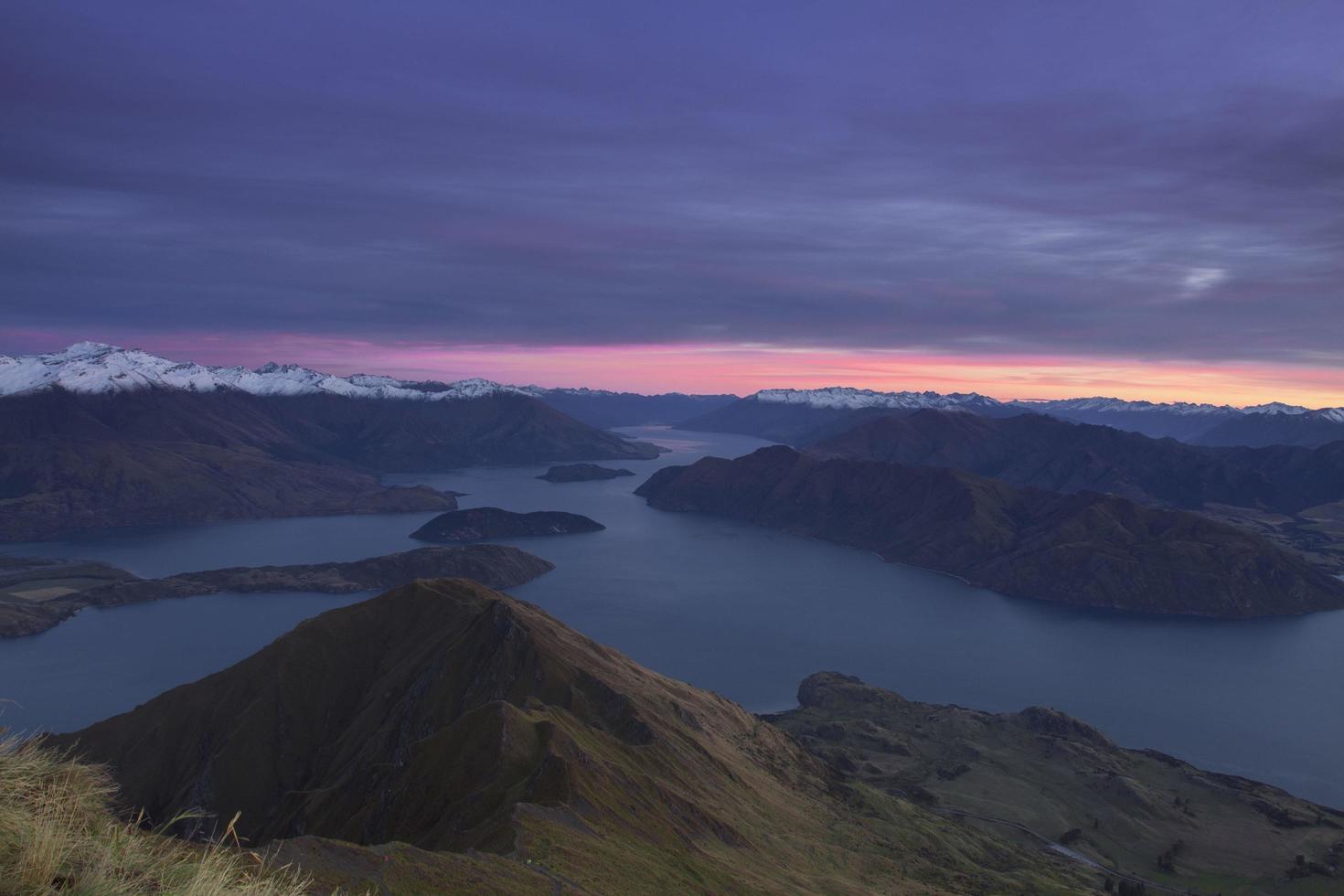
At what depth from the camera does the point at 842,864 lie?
86.4 meters

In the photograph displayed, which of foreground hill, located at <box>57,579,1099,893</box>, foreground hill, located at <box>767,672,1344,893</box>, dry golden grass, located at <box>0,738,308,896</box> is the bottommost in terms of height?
foreground hill, located at <box>767,672,1344,893</box>

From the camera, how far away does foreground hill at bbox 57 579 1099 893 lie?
214ft

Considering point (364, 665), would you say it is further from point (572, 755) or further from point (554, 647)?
point (572, 755)

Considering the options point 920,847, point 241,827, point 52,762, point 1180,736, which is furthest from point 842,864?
point 1180,736

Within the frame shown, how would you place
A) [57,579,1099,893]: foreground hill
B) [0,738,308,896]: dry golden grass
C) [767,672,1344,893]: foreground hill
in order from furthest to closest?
1. [767,672,1344,893]: foreground hill
2. [57,579,1099,893]: foreground hill
3. [0,738,308,896]: dry golden grass

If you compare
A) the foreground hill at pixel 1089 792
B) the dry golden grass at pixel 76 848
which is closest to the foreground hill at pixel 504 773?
the foreground hill at pixel 1089 792

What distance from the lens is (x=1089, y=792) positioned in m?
139

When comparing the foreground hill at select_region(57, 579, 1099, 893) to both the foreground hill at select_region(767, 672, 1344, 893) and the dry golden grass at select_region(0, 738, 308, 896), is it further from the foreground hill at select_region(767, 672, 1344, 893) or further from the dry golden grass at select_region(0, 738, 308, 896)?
the dry golden grass at select_region(0, 738, 308, 896)

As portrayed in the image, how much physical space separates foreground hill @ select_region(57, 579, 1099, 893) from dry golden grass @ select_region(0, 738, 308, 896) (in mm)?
33915

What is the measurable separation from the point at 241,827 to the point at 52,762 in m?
111

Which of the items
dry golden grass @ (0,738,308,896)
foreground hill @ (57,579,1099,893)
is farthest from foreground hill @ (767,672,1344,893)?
dry golden grass @ (0,738,308,896)

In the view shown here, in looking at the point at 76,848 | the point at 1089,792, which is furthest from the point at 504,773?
the point at 1089,792

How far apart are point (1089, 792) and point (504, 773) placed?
107932 mm

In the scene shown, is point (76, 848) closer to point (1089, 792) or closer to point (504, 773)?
point (504, 773)
